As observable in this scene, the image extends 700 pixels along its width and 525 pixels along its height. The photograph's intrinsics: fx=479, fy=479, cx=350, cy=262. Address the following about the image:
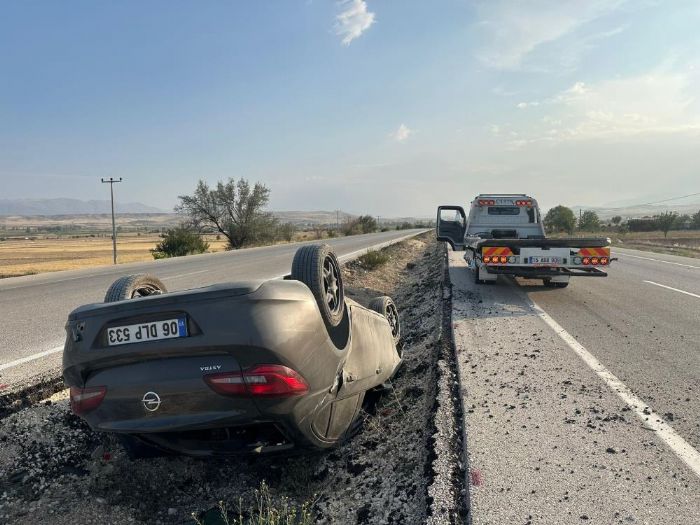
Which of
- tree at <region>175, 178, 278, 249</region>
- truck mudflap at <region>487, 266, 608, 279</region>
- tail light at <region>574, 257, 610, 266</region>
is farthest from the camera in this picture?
tree at <region>175, 178, 278, 249</region>

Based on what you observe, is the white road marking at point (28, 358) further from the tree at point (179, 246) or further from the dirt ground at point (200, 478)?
the tree at point (179, 246)

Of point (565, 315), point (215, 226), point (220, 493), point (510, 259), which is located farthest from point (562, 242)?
point (215, 226)

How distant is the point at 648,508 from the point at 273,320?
2139mm

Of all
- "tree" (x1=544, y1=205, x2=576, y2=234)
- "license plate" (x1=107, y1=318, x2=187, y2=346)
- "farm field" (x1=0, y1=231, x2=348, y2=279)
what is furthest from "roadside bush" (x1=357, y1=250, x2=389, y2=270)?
"tree" (x1=544, y1=205, x2=576, y2=234)

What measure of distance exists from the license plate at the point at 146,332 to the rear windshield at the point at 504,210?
10.9m

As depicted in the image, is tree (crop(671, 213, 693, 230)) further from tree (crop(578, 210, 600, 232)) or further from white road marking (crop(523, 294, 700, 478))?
white road marking (crop(523, 294, 700, 478))

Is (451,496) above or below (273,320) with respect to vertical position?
below

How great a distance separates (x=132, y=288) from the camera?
11.1 feet

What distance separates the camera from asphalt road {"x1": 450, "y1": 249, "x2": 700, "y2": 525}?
2.52 meters

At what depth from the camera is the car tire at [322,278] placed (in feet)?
9.52

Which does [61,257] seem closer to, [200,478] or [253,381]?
[200,478]

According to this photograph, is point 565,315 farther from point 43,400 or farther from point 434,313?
point 43,400

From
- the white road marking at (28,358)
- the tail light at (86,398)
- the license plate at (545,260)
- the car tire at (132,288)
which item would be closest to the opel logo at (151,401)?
the tail light at (86,398)

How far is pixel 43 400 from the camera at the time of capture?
4.22 metres
